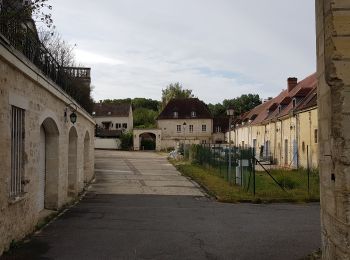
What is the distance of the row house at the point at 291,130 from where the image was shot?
1239 inches

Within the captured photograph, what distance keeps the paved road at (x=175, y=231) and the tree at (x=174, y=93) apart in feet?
256

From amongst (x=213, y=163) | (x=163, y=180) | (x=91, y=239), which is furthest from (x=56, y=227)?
(x=213, y=163)

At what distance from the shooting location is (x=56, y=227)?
12250 mm

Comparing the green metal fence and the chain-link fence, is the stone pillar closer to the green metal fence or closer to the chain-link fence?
the chain-link fence

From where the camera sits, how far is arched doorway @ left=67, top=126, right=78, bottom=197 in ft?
62.5

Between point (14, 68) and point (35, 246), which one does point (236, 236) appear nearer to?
point (35, 246)

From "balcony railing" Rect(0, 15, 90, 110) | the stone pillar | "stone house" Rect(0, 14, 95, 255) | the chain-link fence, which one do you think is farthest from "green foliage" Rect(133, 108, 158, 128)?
the stone pillar

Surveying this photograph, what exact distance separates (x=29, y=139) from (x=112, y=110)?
80146mm

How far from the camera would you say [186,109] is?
268 ft

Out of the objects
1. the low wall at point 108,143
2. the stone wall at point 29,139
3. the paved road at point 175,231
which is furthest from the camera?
the low wall at point 108,143

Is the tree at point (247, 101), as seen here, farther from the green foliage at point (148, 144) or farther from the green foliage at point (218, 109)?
the green foliage at point (148, 144)

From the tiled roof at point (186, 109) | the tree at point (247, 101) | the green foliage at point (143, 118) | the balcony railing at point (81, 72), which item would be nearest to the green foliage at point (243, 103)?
the tree at point (247, 101)

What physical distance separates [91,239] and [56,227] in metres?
1.89

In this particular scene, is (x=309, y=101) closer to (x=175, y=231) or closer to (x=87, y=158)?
(x=87, y=158)
